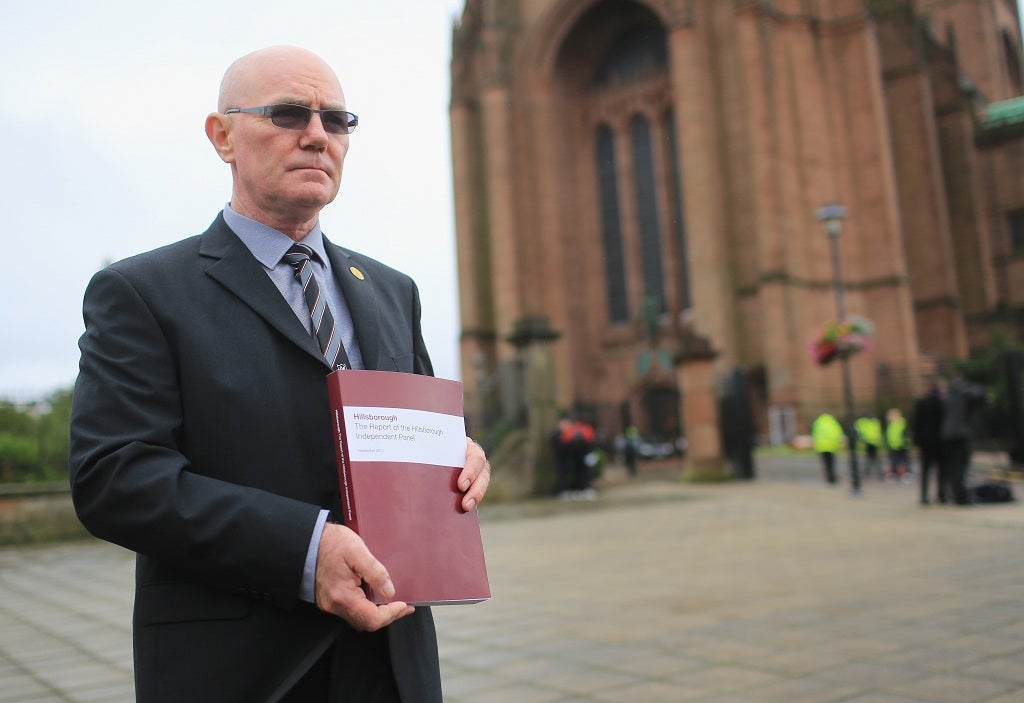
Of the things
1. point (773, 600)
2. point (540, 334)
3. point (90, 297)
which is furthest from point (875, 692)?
point (540, 334)

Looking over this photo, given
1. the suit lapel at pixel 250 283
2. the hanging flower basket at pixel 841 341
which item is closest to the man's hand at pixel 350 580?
the suit lapel at pixel 250 283

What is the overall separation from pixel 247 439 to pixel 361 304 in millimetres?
374

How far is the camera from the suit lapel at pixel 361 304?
67.9 inches

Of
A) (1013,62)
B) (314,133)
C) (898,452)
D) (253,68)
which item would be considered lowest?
(898,452)

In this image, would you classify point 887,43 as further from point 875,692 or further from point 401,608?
point 401,608

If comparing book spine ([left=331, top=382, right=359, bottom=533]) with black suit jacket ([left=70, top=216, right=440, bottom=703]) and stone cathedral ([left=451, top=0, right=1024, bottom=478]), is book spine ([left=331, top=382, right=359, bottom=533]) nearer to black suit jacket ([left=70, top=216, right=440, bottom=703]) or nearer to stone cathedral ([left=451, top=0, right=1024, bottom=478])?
black suit jacket ([left=70, top=216, right=440, bottom=703])

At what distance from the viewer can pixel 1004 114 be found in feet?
130

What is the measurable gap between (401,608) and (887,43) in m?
38.3

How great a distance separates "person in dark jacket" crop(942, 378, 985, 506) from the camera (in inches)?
442

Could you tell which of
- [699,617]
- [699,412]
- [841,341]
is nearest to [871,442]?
[841,341]

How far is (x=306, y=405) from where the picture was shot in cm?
156

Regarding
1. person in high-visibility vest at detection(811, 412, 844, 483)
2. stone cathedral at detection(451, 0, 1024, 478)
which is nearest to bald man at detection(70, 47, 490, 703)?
person in high-visibility vest at detection(811, 412, 844, 483)

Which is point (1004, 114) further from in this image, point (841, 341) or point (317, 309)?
point (317, 309)

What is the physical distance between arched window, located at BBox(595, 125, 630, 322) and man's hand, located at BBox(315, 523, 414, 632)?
3500 centimetres
